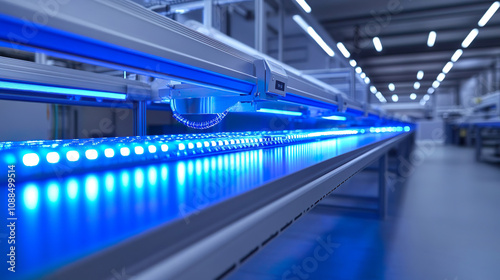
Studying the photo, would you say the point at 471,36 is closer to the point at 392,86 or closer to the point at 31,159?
the point at 31,159

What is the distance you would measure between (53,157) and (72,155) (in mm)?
41

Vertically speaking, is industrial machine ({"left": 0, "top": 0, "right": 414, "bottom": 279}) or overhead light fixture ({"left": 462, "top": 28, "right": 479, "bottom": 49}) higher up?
overhead light fixture ({"left": 462, "top": 28, "right": 479, "bottom": 49})

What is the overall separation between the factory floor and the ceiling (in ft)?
11.9

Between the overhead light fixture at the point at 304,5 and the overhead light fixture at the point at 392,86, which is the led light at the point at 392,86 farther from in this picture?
the overhead light fixture at the point at 304,5

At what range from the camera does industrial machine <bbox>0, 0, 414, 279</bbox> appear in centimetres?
34

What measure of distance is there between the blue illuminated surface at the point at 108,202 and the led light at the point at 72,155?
0.10 m

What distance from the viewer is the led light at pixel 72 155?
0.79 m

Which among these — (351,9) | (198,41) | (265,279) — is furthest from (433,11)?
(198,41)

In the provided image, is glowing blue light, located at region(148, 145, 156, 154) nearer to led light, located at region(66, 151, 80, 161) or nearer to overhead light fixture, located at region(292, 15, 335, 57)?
led light, located at region(66, 151, 80, 161)

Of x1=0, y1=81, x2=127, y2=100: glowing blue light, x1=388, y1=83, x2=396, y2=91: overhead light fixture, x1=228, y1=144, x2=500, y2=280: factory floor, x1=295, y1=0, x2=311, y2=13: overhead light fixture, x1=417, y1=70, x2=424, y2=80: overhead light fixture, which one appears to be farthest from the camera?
x1=388, y1=83, x2=396, y2=91: overhead light fixture

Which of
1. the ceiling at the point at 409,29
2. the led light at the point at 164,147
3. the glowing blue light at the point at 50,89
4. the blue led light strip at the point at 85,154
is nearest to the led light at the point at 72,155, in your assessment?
the blue led light strip at the point at 85,154

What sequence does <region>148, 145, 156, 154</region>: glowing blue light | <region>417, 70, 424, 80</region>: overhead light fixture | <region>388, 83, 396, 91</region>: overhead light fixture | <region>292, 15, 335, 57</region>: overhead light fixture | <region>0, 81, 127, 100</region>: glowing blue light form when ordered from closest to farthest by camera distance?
<region>148, 145, 156, 154</region>: glowing blue light
<region>0, 81, 127, 100</region>: glowing blue light
<region>292, 15, 335, 57</region>: overhead light fixture
<region>417, 70, 424, 80</region>: overhead light fixture
<region>388, 83, 396, 91</region>: overhead light fixture

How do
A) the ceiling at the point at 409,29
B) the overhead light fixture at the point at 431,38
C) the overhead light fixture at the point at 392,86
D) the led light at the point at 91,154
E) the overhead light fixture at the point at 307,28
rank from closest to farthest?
1. the led light at the point at 91,154
2. the overhead light fixture at the point at 307,28
3. the ceiling at the point at 409,29
4. the overhead light fixture at the point at 431,38
5. the overhead light fixture at the point at 392,86

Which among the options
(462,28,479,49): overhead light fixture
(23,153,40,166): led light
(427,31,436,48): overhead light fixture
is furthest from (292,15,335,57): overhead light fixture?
(462,28,479,49): overhead light fixture
